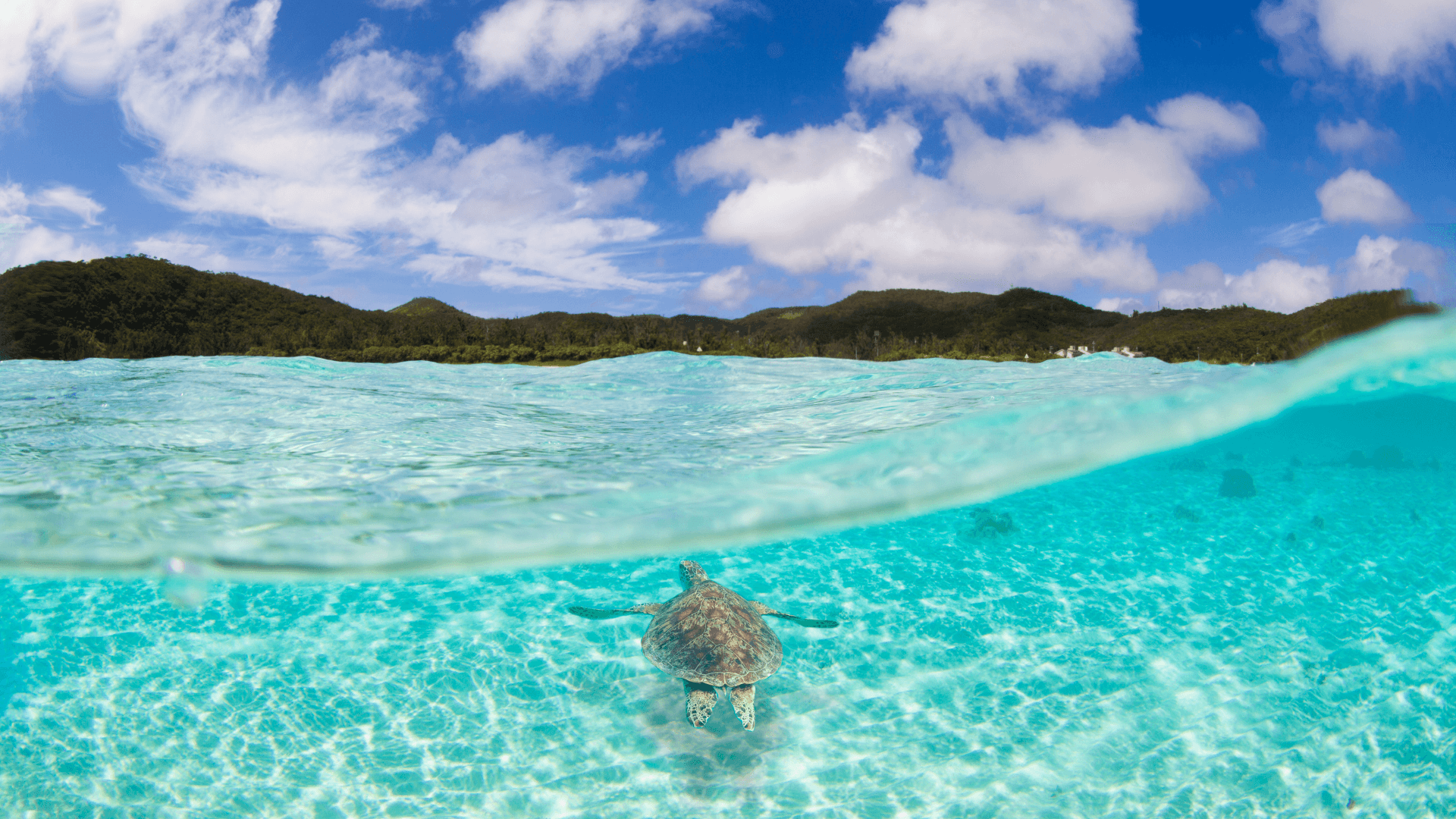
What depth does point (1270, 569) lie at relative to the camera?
1579cm

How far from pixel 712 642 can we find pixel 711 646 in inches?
3.2

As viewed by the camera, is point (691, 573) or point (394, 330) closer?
point (691, 573)

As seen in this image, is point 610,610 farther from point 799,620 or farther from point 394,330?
point 394,330

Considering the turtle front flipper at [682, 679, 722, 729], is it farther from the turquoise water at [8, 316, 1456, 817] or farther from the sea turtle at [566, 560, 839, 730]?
the turquoise water at [8, 316, 1456, 817]

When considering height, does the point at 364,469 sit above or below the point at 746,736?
above

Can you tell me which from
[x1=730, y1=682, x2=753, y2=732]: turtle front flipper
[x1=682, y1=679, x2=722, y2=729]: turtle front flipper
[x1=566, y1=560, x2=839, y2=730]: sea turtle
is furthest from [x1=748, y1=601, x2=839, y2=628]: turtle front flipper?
[x1=682, y1=679, x2=722, y2=729]: turtle front flipper

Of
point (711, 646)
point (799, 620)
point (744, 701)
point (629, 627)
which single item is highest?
point (711, 646)

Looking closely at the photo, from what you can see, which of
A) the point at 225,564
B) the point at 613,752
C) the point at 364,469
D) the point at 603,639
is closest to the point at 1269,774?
the point at 613,752

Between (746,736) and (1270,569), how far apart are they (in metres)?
15.7

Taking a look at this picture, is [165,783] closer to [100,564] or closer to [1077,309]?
[100,564]

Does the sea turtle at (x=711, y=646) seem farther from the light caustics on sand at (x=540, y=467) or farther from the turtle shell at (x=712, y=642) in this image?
the light caustics on sand at (x=540, y=467)

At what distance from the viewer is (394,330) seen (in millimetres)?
46688

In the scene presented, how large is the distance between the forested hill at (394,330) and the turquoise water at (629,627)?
16.6 m

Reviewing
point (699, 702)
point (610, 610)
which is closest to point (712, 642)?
point (699, 702)
